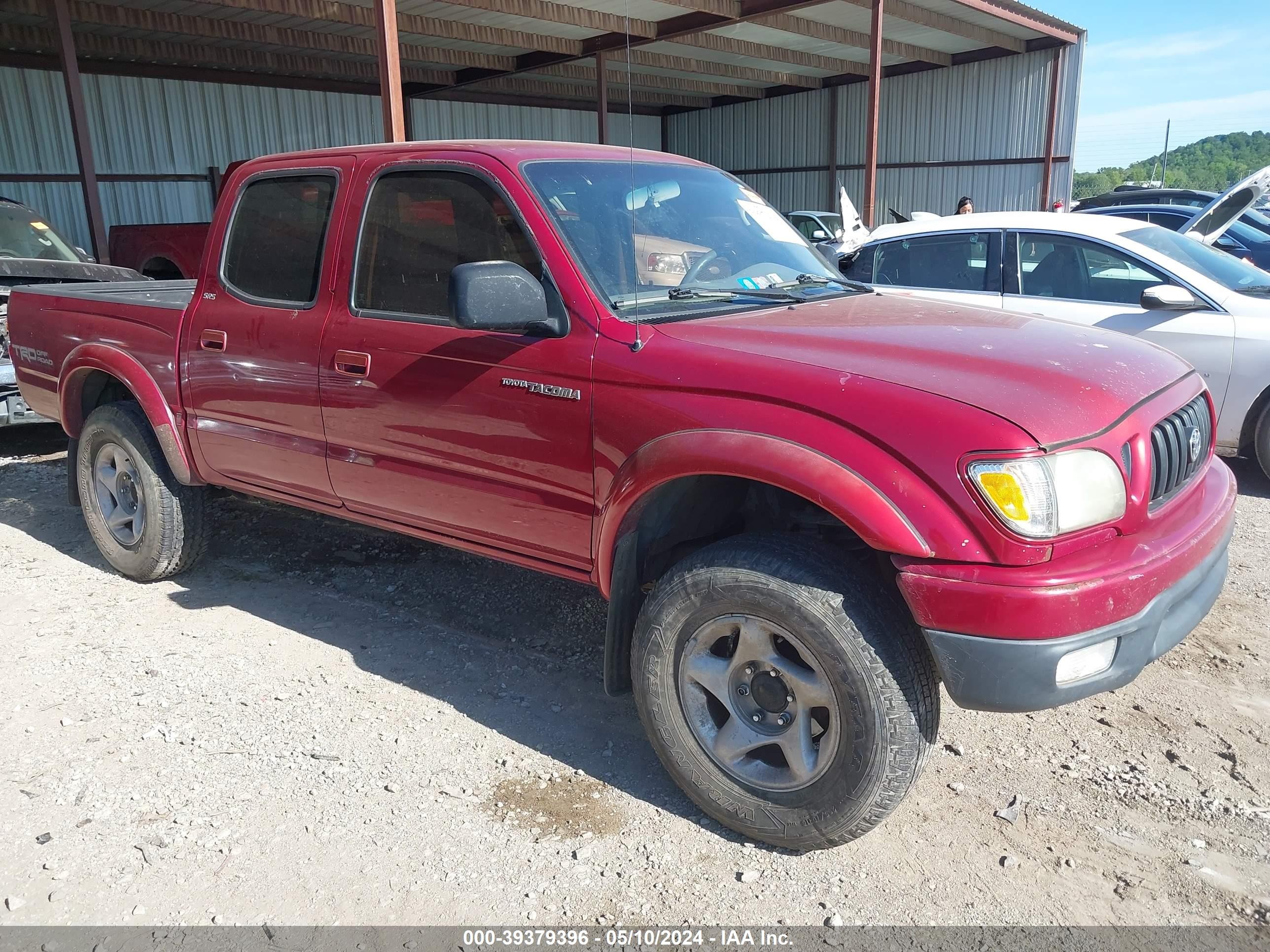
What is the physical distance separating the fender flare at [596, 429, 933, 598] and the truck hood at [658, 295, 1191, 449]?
240 mm

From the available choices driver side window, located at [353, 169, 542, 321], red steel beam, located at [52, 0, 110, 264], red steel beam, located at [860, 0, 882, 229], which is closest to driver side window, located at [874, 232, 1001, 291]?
driver side window, located at [353, 169, 542, 321]

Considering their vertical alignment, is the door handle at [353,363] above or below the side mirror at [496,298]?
below

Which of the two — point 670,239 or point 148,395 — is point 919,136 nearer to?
point 670,239

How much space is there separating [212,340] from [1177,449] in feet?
11.9

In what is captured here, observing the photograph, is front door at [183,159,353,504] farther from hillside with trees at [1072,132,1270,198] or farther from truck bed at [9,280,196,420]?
hillside with trees at [1072,132,1270,198]

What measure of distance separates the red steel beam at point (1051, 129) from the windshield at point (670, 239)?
16.2 meters

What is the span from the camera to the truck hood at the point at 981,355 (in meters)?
2.41

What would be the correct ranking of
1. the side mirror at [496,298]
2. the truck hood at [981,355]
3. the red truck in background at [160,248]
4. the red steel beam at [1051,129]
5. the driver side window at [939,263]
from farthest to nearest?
the red steel beam at [1051,129] < the red truck in background at [160,248] < the driver side window at [939,263] < the side mirror at [496,298] < the truck hood at [981,355]

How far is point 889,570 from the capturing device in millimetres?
2611

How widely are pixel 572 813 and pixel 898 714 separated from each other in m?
1.08

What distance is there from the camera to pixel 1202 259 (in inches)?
253

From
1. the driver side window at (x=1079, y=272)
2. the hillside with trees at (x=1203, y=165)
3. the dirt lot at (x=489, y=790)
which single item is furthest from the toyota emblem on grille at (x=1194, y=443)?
the hillside with trees at (x=1203, y=165)

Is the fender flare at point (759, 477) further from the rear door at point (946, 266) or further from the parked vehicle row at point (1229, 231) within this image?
the parked vehicle row at point (1229, 231)

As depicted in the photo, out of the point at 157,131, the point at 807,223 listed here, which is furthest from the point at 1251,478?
A: the point at 157,131
